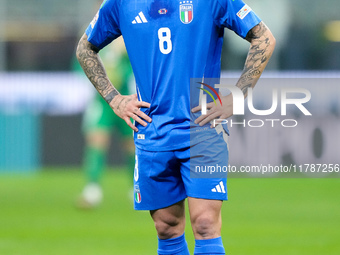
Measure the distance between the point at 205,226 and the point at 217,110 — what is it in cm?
64

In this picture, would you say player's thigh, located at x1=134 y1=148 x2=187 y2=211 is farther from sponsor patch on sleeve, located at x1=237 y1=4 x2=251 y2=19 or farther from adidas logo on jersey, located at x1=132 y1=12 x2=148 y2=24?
sponsor patch on sleeve, located at x1=237 y1=4 x2=251 y2=19

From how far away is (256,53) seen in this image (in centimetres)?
427

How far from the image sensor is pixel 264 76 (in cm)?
1259

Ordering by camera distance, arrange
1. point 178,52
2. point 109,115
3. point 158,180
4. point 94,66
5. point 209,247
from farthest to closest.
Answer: point 109,115 → point 94,66 → point 158,180 → point 178,52 → point 209,247

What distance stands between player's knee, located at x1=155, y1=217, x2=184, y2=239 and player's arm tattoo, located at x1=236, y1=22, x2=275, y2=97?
83 centimetres

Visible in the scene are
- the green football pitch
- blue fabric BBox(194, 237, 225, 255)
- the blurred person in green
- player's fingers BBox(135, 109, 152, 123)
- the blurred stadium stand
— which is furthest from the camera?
the blurred stadium stand

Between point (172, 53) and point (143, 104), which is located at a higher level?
point (172, 53)

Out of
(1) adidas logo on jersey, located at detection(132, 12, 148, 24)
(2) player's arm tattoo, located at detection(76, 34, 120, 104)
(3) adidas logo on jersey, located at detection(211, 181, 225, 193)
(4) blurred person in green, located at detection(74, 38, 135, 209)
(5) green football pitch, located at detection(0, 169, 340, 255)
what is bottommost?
(5) green football pitch, located at detection(0, 169, 340, 255)

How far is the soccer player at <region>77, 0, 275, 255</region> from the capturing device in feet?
13.7

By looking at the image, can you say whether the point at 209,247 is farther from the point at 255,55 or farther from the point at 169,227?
the point at 255,55

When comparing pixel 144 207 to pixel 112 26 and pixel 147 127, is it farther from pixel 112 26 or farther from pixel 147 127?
pixel 112 26

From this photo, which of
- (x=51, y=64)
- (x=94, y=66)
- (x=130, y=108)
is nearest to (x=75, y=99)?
(x=51, y=64)

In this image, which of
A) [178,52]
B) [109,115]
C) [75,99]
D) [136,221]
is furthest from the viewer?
[75,99]

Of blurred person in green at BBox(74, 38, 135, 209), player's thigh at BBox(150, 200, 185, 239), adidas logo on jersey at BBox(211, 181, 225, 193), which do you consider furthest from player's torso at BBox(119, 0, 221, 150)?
blurred person in green at BBox(74, 38, 135, 209)
